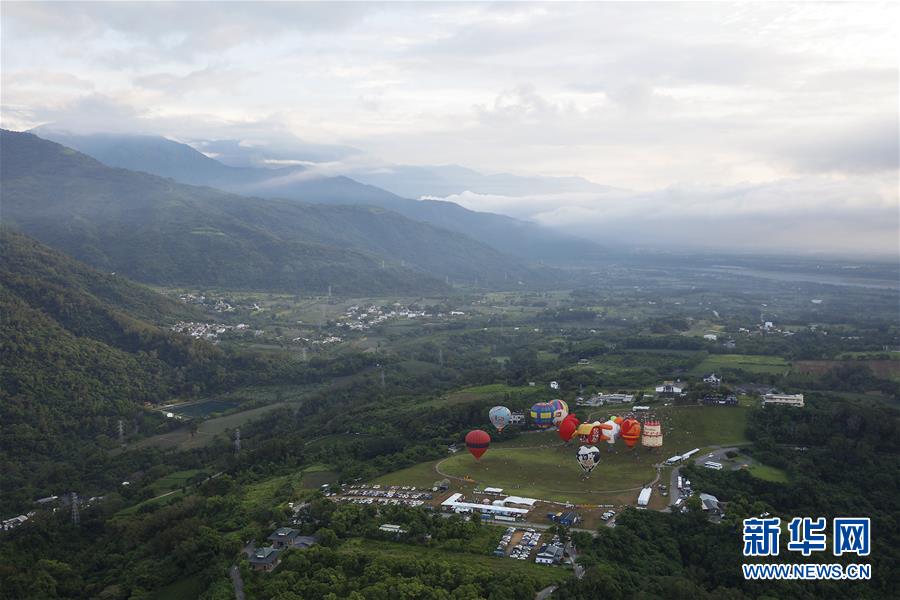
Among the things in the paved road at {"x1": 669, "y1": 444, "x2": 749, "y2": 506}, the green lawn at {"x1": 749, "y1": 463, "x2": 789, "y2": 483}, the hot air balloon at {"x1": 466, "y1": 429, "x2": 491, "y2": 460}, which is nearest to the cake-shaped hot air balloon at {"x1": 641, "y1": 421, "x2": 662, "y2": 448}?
the paved road at {"x1": 669, "y1": 444, "x2": 749, "y2": 506}

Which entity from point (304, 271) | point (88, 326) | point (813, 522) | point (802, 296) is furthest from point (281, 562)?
point (802, 296)

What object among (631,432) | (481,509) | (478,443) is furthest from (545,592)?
(631,432)

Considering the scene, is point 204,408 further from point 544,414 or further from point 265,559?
point 265,559

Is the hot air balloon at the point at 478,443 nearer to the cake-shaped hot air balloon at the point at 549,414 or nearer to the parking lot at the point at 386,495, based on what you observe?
the parking lot at the point at 386,495

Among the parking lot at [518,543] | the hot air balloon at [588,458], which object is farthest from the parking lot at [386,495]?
the hot air balloon at [588,458]

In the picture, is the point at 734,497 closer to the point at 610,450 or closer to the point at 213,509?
the point at 610,450

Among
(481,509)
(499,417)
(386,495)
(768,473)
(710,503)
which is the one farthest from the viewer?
(499,417)

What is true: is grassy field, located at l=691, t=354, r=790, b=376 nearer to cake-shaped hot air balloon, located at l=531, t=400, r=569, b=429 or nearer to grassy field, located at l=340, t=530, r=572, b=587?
cake-shaped hot air balloon, located at l=531, t=400, r=569, b=429
